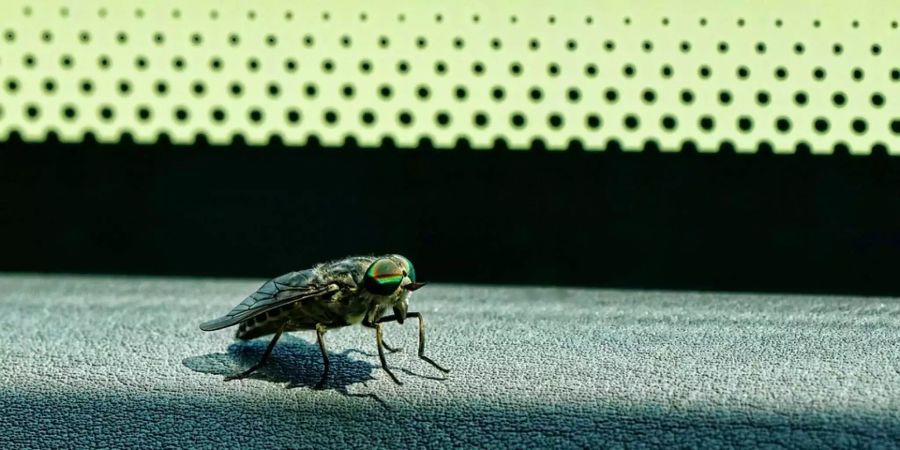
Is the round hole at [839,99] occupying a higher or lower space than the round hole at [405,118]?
higher

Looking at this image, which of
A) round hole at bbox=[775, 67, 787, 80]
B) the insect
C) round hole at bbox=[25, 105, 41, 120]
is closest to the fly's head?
the insect

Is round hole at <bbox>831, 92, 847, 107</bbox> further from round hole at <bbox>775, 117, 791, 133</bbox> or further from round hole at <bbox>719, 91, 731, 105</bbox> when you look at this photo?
round hole at <bbox>719, 91, 731, 105</bbox>

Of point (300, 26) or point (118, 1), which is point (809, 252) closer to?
point (300, 26)

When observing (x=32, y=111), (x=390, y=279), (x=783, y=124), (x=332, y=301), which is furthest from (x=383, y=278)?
(x=32, y=111)

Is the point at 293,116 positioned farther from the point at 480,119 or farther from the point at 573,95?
the point at 573,95

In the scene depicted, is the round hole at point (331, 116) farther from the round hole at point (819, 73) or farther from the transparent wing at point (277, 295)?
the round hole at point (819, 73)

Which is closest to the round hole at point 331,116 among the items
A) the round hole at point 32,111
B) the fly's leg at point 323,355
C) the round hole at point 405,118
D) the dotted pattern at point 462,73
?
the dotted pattern at point 462,73

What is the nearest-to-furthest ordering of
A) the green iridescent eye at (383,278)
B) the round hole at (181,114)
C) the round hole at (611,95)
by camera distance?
the green iridescent eye at (383,278), the round hole at (611,95), the round hole at (181,114)
